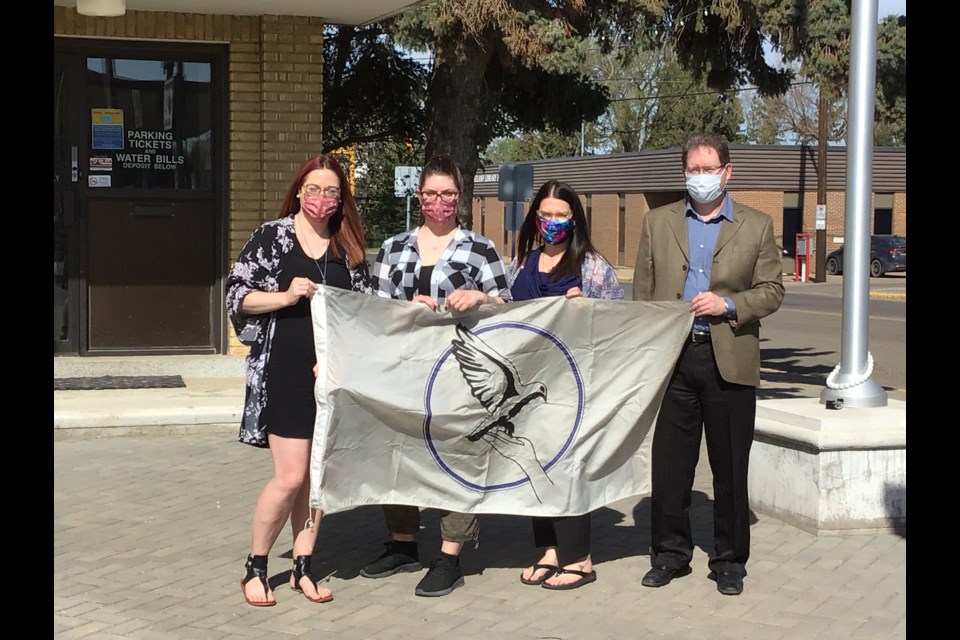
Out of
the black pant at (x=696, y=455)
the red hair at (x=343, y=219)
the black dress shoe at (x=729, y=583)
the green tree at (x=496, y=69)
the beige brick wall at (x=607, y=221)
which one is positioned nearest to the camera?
the red hair at (x=343, y=219)

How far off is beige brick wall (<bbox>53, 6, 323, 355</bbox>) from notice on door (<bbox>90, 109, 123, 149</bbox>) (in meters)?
0.84

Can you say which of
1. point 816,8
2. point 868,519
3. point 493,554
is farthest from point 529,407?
point 816,8

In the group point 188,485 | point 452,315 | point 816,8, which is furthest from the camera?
point 816,8

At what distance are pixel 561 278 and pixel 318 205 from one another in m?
1.19

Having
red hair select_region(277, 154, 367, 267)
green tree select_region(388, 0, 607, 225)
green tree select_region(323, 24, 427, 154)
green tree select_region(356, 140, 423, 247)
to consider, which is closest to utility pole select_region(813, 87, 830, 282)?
green tree select_region(356, 140, 423, 247)

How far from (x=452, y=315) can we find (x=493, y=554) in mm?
1453

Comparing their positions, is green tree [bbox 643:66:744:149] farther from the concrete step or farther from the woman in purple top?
the woman in purple top

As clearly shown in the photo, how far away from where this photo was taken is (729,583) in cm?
544

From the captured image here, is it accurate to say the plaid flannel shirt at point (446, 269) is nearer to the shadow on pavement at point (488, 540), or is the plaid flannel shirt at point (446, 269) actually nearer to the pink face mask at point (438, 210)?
the pink face mask at point (438, 210)

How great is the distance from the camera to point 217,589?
5.46m

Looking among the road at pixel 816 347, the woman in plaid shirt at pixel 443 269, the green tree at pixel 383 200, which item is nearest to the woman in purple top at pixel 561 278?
the woman in plaid shirt at pixel 443 269

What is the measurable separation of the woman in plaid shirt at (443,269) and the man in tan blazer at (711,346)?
745mm

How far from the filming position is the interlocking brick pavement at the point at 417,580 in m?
4.96
